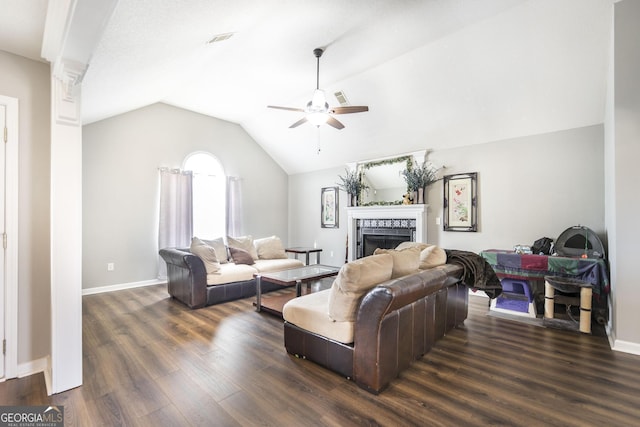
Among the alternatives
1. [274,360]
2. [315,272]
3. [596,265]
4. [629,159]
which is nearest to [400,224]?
[315,272]

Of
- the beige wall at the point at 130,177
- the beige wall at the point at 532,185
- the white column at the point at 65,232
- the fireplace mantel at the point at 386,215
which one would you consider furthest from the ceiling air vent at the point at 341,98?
the white column at the point at 65,232

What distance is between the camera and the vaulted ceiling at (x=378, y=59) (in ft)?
7.77

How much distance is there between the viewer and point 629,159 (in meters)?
2.69

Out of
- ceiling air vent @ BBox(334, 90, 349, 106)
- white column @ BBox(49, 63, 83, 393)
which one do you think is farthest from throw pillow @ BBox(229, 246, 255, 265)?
ceiling air vent @ BBox(334, 90, 349, 106)

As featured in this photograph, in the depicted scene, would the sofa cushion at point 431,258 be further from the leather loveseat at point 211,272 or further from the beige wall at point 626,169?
the leather loveseat at point 211,272

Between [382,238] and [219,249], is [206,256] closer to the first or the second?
[219,249]

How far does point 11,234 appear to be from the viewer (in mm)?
2127

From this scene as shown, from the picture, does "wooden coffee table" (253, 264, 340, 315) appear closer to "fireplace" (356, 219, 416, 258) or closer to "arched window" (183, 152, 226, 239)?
"fireplace" (356, 219, 416, 258)

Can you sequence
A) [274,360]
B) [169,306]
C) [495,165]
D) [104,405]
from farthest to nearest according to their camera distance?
[495,165]
[169,306]
[274,360]
[104,405]

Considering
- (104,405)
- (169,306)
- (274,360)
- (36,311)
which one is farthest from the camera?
(169,306)

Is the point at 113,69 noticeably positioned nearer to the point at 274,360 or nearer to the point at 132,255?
the point at 274,360

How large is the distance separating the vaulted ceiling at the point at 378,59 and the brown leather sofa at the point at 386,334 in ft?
8.34

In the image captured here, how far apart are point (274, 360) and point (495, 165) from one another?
4.35m

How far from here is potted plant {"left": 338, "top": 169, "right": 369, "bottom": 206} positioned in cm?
621
